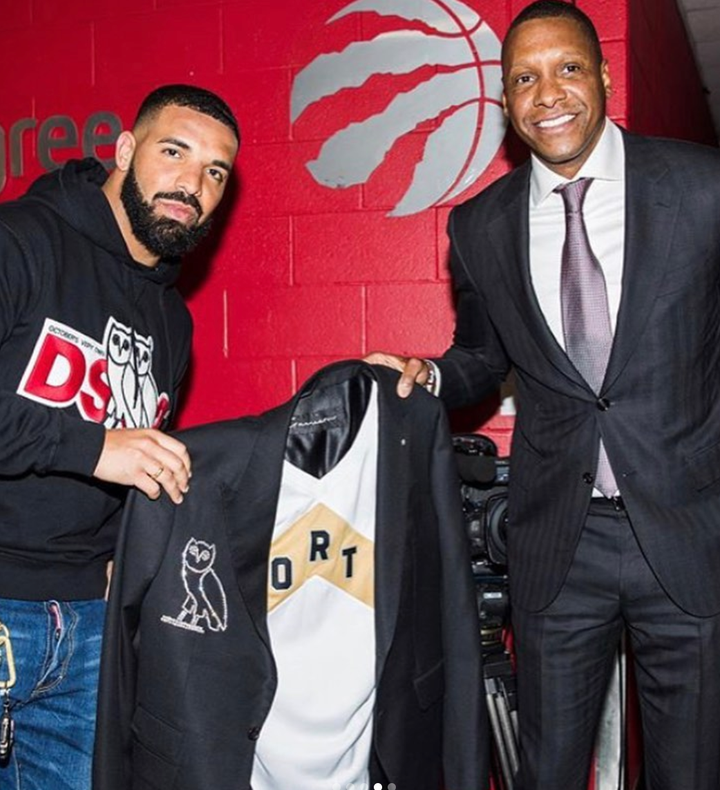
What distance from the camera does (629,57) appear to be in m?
2.67

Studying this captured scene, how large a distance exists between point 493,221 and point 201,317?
121 cm

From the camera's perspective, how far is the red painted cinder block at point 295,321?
292cm

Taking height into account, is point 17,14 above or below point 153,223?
above

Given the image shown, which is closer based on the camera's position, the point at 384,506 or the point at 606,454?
the point at 384,506

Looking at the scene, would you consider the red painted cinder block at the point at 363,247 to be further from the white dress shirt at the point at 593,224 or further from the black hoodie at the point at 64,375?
the black hoodie at the point at 64,375

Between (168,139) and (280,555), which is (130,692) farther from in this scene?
(168,139)

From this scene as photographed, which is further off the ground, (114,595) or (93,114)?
(93,114)

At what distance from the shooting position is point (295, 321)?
2.97m

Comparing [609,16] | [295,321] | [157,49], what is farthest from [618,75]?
[157,49]

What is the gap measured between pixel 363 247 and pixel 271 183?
34 centimetres

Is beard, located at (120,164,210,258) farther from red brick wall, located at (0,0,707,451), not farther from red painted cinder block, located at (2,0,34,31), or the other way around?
red painted cinder block, located at (2,0,34,31)

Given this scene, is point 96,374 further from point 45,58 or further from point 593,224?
point 45,58

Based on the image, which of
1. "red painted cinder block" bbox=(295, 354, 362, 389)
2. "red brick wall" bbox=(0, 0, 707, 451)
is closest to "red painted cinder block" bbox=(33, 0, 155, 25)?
"red brick wall" bbox=(0, 0, 707, 451)

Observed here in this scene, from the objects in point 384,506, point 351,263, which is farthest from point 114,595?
point 351,263
